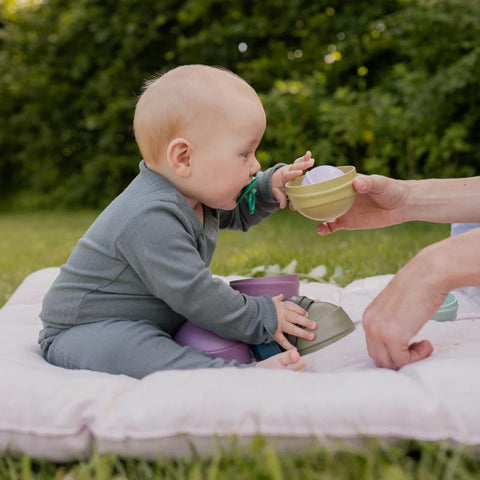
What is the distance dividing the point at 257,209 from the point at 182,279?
64cm

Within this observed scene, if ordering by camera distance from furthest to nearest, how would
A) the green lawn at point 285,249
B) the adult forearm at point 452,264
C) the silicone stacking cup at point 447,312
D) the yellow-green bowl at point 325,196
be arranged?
the green lawn at point 285,249, the silicone stacking cup at point 447,312, the yellow-green bowl at point 325,196, the adult forearm at point 452,264

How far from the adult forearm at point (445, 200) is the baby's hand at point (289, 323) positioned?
61 centimetres

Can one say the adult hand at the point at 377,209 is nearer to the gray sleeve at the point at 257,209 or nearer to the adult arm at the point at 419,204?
the adult arm at the point at 419,204

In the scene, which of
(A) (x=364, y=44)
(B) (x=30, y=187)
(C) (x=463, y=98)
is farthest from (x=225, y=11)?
(B) (x=30, y=187)

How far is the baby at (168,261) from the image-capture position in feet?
5.34

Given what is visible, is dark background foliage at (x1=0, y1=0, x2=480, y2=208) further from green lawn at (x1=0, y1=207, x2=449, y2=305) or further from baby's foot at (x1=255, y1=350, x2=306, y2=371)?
baby's foot at (x1=255, y1=350, x2=306, y2=371)

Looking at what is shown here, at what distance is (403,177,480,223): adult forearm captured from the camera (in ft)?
6.87

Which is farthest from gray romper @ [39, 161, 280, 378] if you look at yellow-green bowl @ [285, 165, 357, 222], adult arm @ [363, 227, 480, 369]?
adult arm @ [363, 227, 480, 369]

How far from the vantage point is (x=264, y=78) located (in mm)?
7777

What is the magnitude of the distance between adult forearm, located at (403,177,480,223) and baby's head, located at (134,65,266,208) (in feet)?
2.11

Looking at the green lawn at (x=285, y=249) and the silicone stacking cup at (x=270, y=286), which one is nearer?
the silicone stacking cup at (x=270, y=286)

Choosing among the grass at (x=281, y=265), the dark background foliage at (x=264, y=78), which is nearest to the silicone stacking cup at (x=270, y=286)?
the grass at (x=281, y=265)

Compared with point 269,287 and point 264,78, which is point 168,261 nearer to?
point 269,287

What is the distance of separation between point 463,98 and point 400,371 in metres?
4.71
